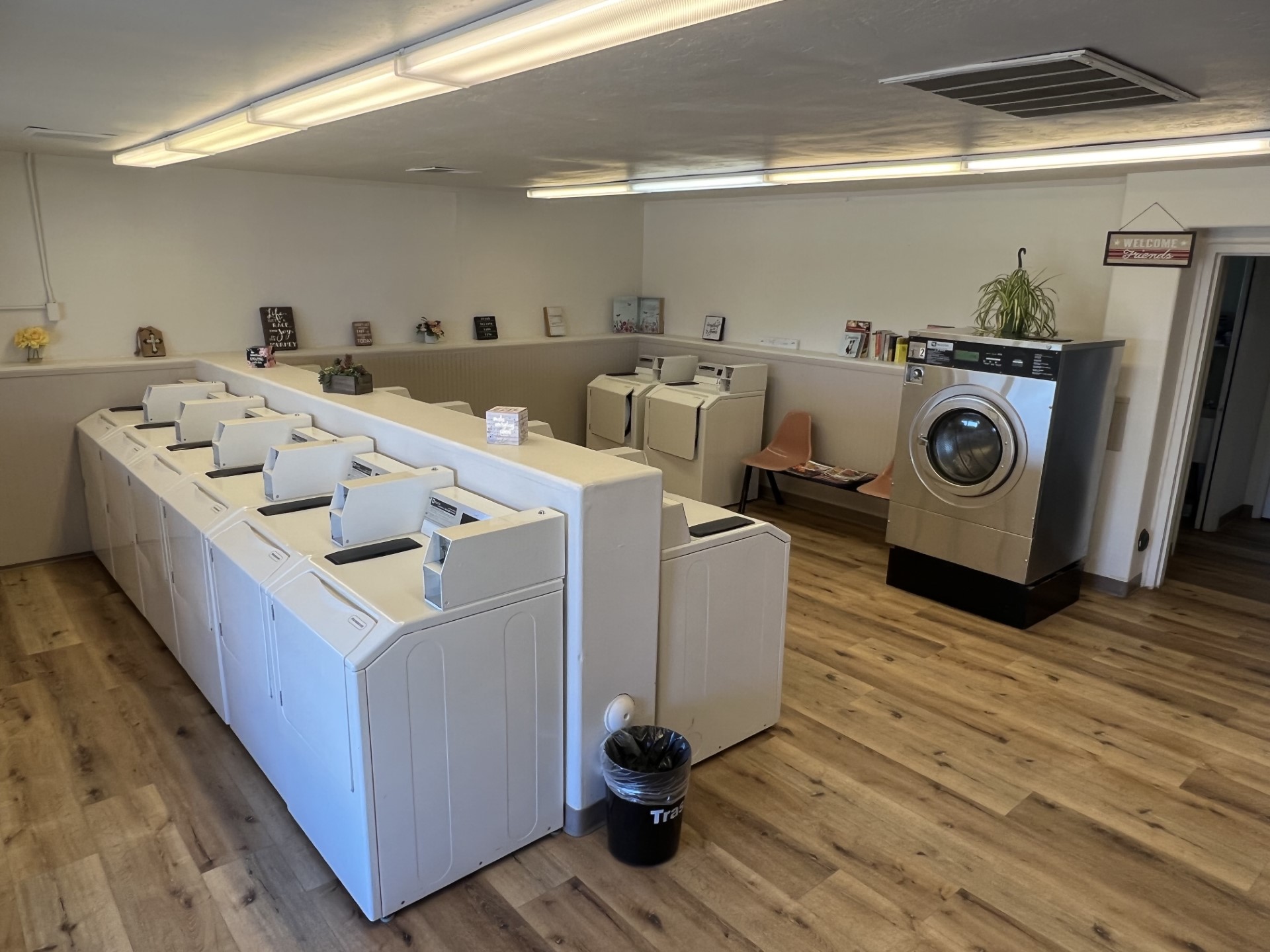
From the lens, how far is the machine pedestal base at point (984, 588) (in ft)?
13.8

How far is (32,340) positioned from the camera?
4.59 metres

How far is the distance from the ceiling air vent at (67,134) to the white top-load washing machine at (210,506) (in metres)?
1.65

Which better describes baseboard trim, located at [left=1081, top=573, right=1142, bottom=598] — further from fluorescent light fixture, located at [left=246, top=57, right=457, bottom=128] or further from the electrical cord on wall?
the electrical cord on wall

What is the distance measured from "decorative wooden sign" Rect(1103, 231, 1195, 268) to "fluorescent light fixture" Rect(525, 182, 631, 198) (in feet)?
9.31

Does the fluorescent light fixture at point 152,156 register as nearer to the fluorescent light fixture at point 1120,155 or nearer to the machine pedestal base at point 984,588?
the fluorescent light fixture at point 1120,155

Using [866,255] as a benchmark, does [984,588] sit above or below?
below

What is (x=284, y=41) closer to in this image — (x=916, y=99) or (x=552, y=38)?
(x=552, y=38)

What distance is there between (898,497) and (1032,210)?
188 centimetres

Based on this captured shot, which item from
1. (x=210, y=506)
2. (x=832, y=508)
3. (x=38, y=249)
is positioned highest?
(x=38, y=249)

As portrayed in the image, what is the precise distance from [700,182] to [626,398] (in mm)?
1852

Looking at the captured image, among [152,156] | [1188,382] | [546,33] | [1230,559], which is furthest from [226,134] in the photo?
[1230,559]

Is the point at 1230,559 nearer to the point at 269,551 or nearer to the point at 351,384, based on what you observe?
the point at 351,384

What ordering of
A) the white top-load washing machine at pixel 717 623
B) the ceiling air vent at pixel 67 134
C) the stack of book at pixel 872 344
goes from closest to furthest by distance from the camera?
the white top-load washing machine at pixel 717 623, the ceiling air vent at pixel 67 134, the stack of book at pixel 872 344

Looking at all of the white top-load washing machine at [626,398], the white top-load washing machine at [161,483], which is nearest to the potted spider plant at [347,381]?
the white top-load washing machine at [161,483]
